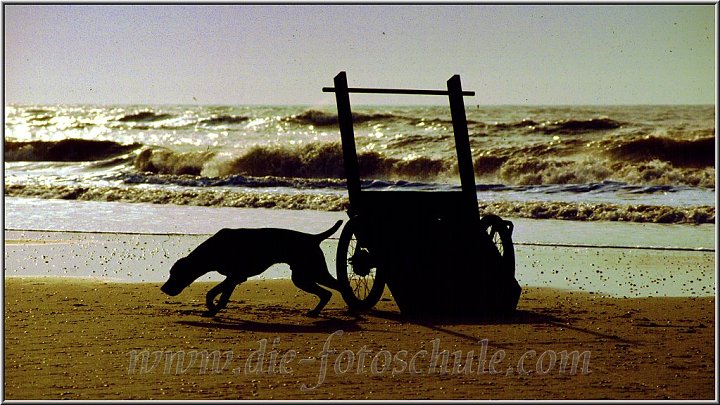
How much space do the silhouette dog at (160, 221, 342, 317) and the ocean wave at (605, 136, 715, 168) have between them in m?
24.1

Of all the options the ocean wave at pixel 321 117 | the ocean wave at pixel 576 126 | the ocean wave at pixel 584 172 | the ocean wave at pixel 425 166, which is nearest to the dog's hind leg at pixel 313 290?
the ocean wave at pixel 584 172

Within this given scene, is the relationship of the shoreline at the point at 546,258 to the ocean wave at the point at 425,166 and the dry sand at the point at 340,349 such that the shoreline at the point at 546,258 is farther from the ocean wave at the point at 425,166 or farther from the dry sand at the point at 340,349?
the ocean wave at the point at 425,166

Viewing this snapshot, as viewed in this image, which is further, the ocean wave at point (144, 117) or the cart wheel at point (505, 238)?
the ocean wave at point (144, 117)

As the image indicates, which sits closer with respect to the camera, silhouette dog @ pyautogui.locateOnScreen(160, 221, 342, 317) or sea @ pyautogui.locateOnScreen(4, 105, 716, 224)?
silhouette dog @ pyautogui.locateOnScreen(160, 221, 342, 317)

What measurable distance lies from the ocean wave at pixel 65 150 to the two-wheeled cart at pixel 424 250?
31.0 meters

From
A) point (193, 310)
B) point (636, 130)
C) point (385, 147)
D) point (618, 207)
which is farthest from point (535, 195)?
point (193, 310)

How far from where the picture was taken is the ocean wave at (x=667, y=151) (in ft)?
105

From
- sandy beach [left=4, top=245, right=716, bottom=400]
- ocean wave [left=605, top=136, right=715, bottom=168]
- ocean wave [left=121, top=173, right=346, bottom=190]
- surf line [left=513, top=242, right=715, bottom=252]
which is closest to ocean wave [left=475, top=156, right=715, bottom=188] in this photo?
ocean wave [left=605, top=136, right=715, bottom=168]

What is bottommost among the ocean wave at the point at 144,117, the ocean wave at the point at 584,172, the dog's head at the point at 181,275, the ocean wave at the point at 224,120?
the ocean wave at the point at 584,172

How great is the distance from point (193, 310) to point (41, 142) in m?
33.9

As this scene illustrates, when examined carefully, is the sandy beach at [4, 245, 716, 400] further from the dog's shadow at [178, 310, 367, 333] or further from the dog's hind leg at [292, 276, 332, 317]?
the dog's hind leg at [292, 276, 332, 317]

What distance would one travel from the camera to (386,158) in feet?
110

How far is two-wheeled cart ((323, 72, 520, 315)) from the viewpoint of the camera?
29.8ft

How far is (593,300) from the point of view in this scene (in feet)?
34.2
